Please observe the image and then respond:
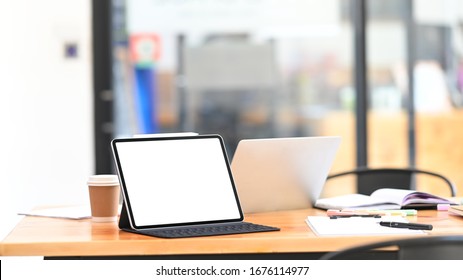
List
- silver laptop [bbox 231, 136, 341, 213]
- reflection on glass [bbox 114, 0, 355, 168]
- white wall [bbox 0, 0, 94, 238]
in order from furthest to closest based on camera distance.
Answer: reflection on glass [bbox 114, 0, 355, 168], white wall [bbox 0, 0, 94, 238], silver laptop [bbox 231, 136, 341, 213]

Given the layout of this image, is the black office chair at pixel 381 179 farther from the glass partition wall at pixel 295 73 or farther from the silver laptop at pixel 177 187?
the glass partition wall at pixel 295 73

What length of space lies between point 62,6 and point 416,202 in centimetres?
309

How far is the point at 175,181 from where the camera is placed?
2.39m

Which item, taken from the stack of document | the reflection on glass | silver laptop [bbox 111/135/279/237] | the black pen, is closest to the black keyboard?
silver laptop [bbox 111/135/279/237]

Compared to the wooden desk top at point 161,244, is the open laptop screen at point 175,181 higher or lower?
higher

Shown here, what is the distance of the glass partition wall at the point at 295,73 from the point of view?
5.45 meters

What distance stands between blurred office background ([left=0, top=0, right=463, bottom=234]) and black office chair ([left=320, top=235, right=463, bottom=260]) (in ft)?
12.4

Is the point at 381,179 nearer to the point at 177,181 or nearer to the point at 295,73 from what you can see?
the point at 177,181

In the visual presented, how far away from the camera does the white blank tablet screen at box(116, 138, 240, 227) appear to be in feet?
7.62

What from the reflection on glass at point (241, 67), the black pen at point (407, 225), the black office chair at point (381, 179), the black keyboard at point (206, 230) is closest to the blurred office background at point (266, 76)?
the reflection on glass at point (241, 67)

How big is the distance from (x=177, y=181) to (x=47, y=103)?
9.63ft

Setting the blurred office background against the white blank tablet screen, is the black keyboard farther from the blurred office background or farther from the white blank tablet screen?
the blurred office background

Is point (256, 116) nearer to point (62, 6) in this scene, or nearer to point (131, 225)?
point (62, 6)

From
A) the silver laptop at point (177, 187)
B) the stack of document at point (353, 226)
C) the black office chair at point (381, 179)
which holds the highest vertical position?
the silver laptop at point (177, 187)
